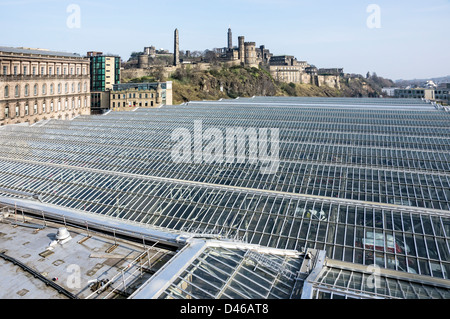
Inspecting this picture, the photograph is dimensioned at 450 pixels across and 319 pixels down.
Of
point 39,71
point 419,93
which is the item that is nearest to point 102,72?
point 39,71

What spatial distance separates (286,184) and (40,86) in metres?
68.7

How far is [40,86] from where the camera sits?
76.6 m

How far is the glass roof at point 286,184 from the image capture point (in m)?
20.0

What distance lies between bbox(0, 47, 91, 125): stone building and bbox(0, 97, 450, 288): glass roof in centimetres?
2231

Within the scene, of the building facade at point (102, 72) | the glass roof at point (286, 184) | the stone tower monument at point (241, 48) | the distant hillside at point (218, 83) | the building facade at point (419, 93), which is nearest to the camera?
the glass roof at point (286, 184)

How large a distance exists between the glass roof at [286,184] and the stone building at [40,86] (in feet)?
73.2

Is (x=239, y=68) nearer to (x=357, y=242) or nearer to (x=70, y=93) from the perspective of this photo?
(x=70, y=93)

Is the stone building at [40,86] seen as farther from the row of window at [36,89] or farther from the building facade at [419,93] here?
the building facade at [419,93]

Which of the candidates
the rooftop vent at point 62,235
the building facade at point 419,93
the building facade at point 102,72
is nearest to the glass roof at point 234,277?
the rooftop vent at point 62,235

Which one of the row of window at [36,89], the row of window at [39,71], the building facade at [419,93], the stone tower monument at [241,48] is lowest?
the row of window at [36,89]

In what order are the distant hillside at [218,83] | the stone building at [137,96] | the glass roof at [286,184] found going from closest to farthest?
the glass roof at [286,184]
the stone building at [137,96]
the distant hillside at [218,83]

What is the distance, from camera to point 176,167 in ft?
108

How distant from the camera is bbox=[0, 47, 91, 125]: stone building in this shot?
68188 millimetres

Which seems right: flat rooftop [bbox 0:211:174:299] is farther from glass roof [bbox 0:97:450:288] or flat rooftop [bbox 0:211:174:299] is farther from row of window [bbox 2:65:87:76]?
row of window [bbox 2:65:87:76]
